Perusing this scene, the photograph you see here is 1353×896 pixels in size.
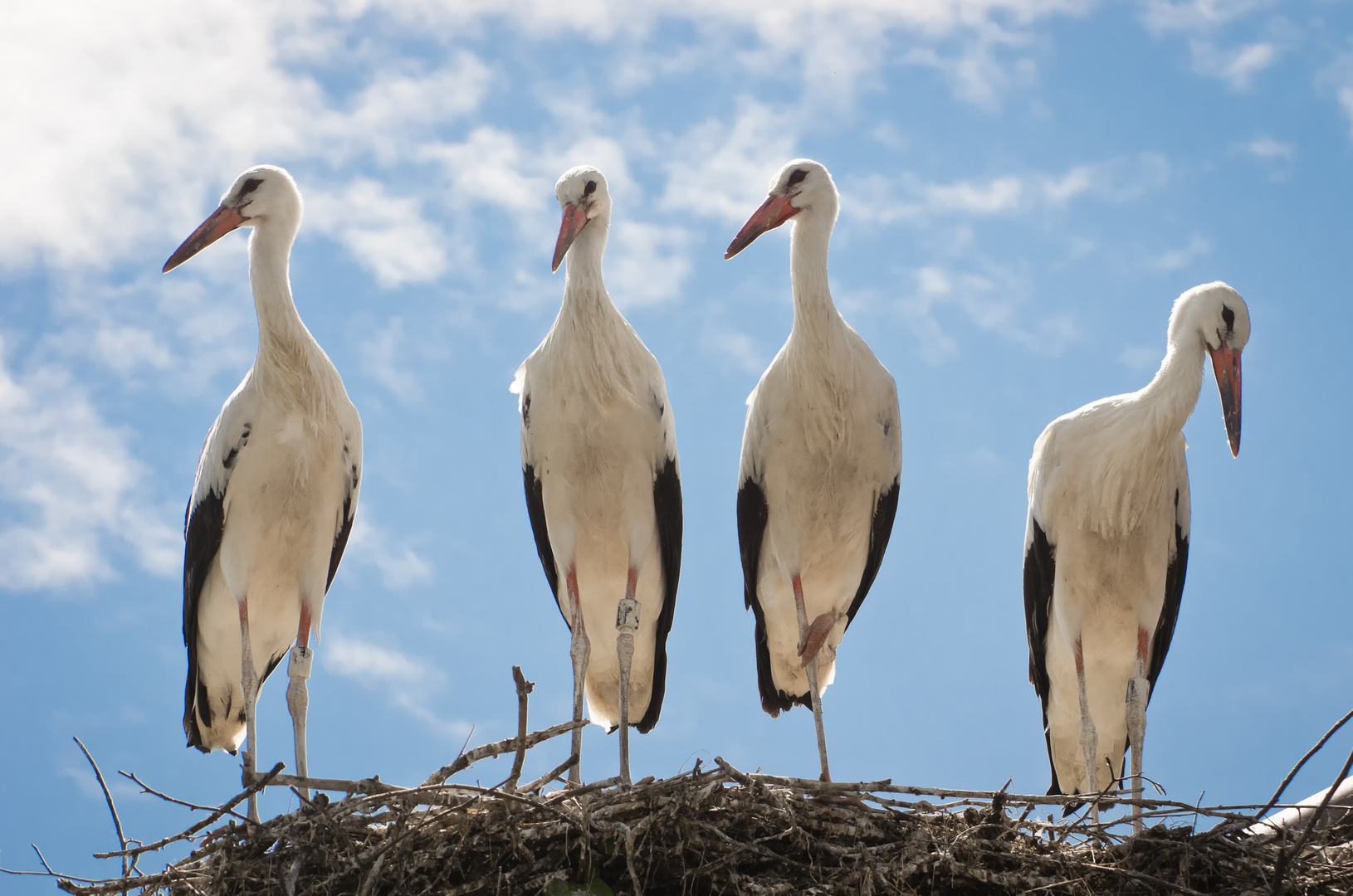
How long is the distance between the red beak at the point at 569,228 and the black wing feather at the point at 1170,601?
265cm

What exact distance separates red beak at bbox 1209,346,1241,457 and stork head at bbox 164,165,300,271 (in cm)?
382

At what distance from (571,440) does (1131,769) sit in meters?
2.51

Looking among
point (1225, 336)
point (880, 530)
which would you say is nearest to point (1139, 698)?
point (880, 530)

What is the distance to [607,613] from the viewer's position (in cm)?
600

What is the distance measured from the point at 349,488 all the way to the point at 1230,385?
11.5 ft

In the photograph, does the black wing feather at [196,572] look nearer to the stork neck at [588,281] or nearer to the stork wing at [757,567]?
the stork neck at [588,281]

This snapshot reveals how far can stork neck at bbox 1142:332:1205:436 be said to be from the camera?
5.50 m

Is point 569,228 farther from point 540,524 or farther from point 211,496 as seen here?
point 211,496

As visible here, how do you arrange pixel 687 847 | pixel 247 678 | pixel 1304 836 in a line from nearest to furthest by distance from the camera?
1. pixel 1304 836
2. pixel 687 847
3. pixel 247 678

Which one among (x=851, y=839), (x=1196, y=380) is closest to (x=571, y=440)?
(x=851, y=839)

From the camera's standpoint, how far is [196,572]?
5.68m

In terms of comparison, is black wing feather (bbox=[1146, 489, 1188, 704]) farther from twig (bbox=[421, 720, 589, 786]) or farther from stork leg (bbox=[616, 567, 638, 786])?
twig (bbox=[421, 720, 589, 786])

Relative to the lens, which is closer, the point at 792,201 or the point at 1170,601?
the point at 1170,601

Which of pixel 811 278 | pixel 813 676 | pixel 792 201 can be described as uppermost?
pixel 792 201
